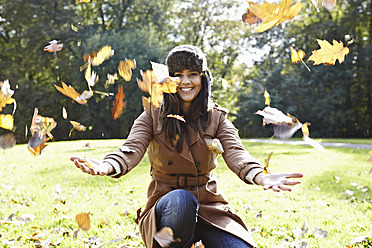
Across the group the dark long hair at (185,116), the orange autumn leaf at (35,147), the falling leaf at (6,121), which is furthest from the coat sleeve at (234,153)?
the falling leaf at (6,121)

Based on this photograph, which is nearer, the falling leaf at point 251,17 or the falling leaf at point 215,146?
the falling leaf at point 251,17

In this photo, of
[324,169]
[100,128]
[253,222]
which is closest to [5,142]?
[253,222]

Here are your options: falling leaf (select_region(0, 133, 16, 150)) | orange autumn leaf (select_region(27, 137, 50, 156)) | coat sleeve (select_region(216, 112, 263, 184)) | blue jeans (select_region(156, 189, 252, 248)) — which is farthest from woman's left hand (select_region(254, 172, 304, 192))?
falling leaf (select_region(0, 133, 16, 150))

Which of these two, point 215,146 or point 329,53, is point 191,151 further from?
point 329,53

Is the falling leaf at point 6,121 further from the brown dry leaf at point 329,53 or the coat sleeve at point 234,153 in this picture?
the brown dry leaf at point 329,53

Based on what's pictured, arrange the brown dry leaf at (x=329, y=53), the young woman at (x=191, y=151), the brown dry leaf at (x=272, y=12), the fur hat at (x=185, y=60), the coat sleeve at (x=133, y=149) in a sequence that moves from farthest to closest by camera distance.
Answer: the fur hat at (x=185, y=60)
the young woman at (x=191, y=151)
the brown dry leaf at (x=329, y=53)
the coat sleeve at (x=133, y=149)
the brown dry leaf at (x=272, y=12)

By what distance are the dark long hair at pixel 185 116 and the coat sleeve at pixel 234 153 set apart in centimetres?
12

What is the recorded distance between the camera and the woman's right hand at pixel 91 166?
1.49 meters

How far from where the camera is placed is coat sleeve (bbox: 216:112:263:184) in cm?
187

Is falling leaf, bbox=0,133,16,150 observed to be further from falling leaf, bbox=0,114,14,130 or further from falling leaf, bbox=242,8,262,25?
falling leaf, bbox=242,8,262,25

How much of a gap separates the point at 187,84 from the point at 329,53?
842 mm

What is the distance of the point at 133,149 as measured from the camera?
77.4 inches

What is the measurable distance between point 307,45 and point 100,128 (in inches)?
583

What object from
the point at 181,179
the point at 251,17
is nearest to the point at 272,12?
the point at 251,17
